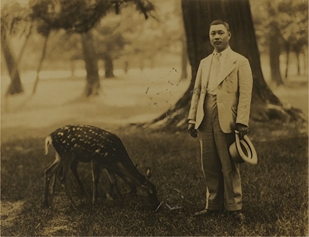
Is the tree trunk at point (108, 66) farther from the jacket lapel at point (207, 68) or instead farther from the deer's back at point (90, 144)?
the jacket lapel at point (207, 68)

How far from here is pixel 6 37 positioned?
5246 millimetres

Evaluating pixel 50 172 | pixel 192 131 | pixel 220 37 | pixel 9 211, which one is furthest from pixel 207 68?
pixel 9 211

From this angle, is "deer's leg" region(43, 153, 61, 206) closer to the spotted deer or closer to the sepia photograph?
the sepia photograph

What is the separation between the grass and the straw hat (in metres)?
0.27

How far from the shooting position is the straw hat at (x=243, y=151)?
4598 mm

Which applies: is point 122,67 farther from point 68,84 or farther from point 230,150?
point 230,150

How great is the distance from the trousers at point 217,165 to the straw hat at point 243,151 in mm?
58

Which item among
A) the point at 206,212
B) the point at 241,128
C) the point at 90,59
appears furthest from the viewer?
the point at 90,59

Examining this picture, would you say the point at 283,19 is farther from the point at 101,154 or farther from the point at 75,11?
the point at 101,154

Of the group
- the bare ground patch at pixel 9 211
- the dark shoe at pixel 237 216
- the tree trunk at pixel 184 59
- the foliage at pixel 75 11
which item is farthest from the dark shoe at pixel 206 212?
the foliage at pixel 75 11

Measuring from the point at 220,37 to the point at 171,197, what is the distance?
1.73m

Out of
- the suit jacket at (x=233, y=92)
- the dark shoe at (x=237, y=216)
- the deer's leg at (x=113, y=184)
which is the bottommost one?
the dark shoe at (x=237, y=216)

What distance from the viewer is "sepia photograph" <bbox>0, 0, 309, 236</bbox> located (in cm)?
485

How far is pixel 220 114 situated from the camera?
463 centimetres
